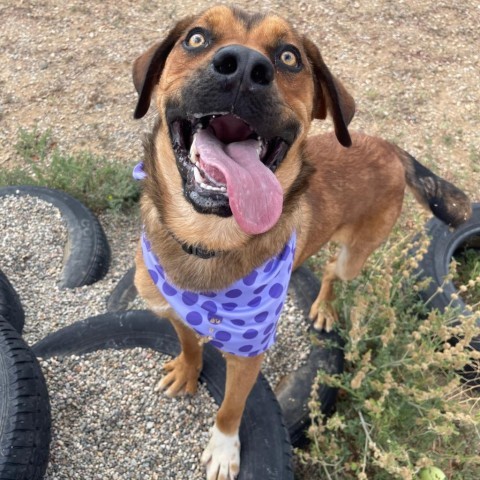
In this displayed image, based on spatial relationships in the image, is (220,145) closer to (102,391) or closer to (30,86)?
(102,391)

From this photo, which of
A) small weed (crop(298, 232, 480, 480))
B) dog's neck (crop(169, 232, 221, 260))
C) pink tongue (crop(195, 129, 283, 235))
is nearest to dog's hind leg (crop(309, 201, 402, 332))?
small weed (crop(298, 232, 480, 480))

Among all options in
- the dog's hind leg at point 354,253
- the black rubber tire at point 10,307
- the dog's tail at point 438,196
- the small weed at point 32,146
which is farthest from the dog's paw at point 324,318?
the small weed at point 32,146

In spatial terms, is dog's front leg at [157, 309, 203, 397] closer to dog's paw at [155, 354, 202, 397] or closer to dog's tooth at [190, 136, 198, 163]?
dog's paw at [155, 354, 202, 397]

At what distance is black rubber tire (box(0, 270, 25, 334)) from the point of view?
3.43 metres

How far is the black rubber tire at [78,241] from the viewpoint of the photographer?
13.5 ft

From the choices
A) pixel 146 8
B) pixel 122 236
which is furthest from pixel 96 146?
pixel 146 8

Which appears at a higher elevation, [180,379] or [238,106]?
[238,106]

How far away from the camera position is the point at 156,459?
289 cm

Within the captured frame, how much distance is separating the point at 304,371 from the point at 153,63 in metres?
2.25

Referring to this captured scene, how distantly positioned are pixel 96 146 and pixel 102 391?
10.9ft

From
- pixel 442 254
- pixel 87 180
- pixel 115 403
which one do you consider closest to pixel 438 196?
pixel 442 254

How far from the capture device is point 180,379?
123 inches

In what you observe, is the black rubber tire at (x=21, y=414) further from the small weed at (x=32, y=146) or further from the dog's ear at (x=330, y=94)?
the small weed at (x=32, y=146)

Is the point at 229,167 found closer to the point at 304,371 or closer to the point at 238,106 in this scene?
the point at 238,106
